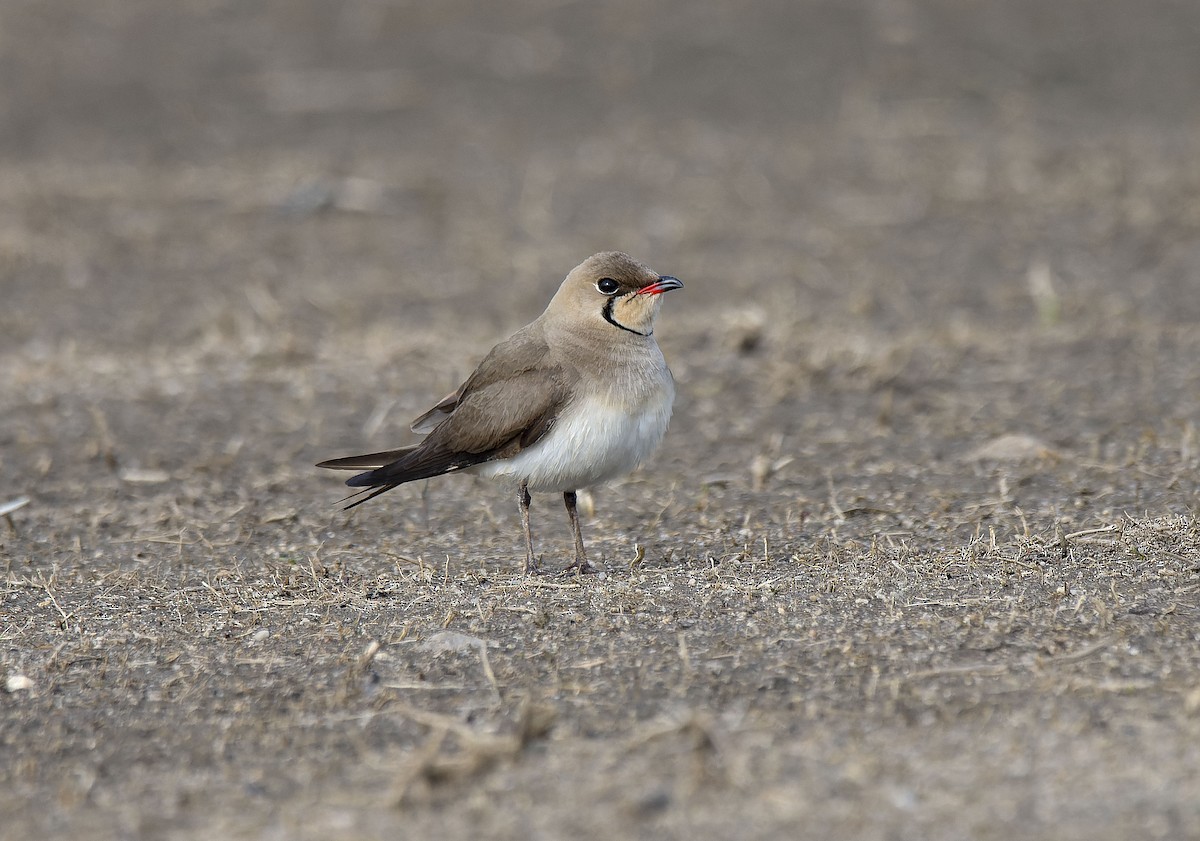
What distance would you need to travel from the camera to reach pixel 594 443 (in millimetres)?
4961

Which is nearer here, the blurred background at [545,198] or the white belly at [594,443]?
the white belly at [594,443]

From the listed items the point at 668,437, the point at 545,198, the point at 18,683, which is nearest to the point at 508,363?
the point at 18,683

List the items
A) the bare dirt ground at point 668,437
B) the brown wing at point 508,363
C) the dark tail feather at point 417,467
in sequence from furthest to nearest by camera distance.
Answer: the brown wing at point 508,363, the dark tail feather at point 417,467, the bare dirt ground at point 668,437

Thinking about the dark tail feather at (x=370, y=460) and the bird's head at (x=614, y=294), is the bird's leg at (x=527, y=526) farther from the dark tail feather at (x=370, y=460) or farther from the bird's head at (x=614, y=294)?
the bird's head at (x=614, y=294)

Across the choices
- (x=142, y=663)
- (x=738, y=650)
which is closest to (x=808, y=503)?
(x=738, y=650)

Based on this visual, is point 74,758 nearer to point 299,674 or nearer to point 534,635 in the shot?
point 299,674

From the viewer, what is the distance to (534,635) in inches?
175

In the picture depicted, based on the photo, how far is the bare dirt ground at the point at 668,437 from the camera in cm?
363

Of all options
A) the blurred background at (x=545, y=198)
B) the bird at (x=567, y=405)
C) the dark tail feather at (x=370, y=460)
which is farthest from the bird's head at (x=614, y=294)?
the blurred background at (x=545, y=198)

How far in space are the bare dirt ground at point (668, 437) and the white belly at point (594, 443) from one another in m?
0.34

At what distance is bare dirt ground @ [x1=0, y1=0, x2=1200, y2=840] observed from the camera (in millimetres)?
3629

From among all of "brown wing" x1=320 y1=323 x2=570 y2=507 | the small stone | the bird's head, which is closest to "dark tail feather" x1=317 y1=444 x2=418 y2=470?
"brown wing" x1=320 y1=323 x2=570 y2=507

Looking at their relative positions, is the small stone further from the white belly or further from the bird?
the white belly

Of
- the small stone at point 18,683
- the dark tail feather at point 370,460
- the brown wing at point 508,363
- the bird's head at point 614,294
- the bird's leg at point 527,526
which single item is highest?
the bird's head at point 614,294
